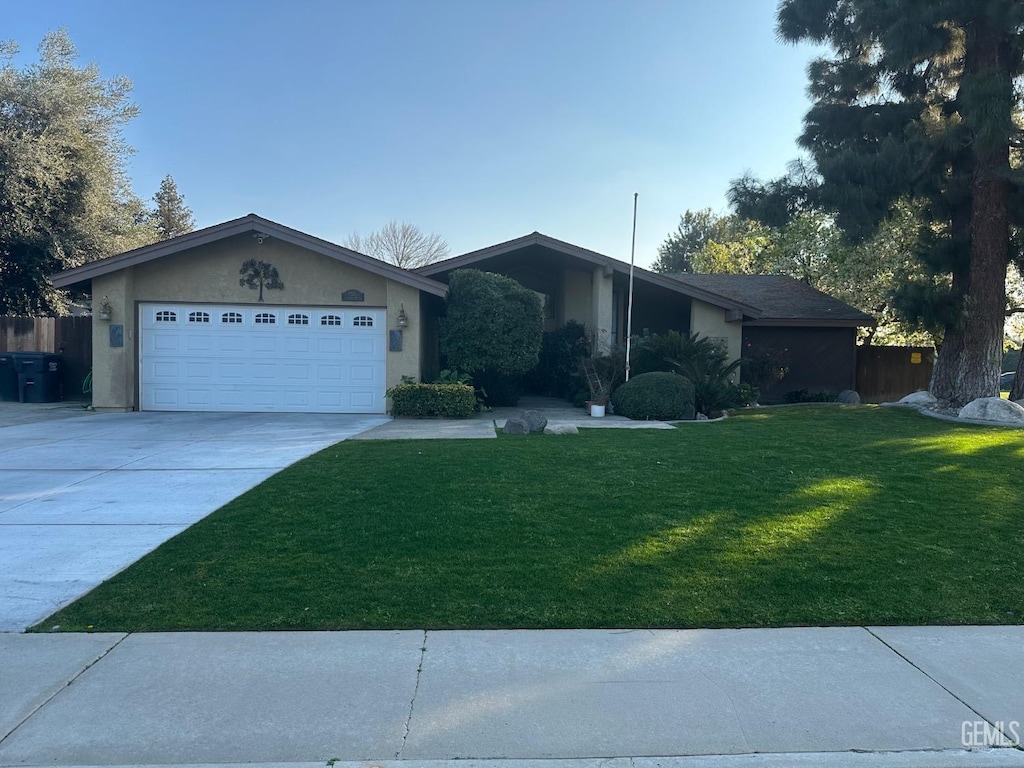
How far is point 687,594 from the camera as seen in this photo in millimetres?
5000

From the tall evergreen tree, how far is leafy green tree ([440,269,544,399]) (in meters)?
6.40

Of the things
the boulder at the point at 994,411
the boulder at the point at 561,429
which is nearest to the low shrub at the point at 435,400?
the boulder at the point at 561,429

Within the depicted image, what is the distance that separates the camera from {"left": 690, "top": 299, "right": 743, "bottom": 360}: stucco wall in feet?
61.5

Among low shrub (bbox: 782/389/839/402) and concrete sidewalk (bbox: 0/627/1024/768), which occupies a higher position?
low shrub (bbox: 782/389/839/402)

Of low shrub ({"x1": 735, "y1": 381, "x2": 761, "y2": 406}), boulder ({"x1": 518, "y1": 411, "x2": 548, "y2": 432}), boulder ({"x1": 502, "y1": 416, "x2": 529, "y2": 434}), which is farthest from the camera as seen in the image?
low shrub ({"x1": 735, "y1": 381, "x2": 761, "y2": 406})

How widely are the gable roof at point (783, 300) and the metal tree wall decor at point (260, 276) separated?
10684 millimetres

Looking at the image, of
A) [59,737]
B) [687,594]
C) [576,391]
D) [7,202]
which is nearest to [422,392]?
[576,391]

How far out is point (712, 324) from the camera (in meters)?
18.8

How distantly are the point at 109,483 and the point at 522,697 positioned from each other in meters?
6.62

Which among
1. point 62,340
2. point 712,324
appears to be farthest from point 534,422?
→ point 62,340

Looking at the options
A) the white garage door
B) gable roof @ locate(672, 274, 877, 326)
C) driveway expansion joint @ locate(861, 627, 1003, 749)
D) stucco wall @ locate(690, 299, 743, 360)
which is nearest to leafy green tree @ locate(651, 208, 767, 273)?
gable roof @ locate(672, 274, 877, 326)

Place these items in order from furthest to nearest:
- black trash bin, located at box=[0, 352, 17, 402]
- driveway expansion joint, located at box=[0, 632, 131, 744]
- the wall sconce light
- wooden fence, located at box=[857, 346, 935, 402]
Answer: wooden fence, located at box=[857, 346, 935, 402]
black trash bin, located at box=[0, 352, 17, 402]
the wall sconce light
driveway expansion joint, located at box=[0, 632, 131, 744]

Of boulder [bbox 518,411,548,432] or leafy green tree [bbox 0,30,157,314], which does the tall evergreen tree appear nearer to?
boulder [bbox 518,411,548,432]

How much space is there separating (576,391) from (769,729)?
14.8 meters
